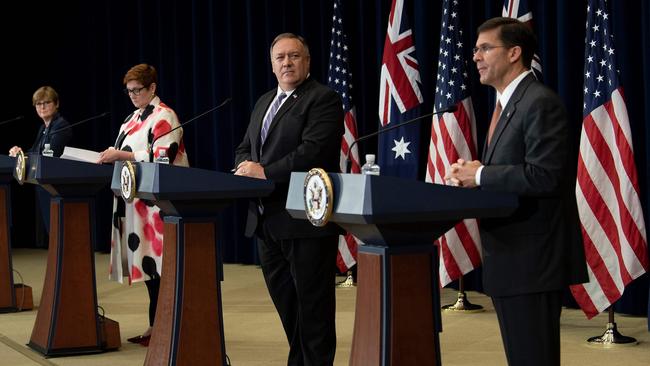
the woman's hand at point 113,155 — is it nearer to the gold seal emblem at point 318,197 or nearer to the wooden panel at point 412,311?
the gold seal emblem at point 318,197

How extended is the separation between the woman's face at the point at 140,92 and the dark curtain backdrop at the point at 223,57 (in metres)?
2.58

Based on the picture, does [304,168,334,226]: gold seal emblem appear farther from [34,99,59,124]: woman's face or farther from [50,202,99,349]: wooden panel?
[34,99,59,124]: woman's face

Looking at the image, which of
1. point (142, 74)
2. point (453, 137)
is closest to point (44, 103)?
point (142, 74)

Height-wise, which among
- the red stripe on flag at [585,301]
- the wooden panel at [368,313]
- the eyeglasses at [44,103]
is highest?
the eyeglasses at [44,103]

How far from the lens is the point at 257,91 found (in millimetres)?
8797

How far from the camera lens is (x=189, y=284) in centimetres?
368

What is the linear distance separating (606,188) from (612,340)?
0.78 meters

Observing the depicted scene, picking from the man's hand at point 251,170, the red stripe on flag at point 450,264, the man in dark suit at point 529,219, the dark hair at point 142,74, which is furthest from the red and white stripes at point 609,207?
the man in dark suit at point 529,219

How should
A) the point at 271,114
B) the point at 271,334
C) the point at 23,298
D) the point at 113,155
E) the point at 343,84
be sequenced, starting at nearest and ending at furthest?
1. the point at 271,114
2. the point at 113,155
3. the point at 271,334
4. the point at 23,298
5. the point at 343,84

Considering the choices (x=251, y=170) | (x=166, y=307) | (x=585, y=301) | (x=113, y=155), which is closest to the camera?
(x=251, y=170)

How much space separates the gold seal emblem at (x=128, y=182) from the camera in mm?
3651

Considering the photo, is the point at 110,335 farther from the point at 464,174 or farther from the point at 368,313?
the point at 464,174

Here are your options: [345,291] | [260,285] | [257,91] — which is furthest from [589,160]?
[257,91]

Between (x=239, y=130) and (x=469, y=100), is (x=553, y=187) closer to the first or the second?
(x=469, y=100)
